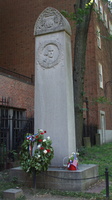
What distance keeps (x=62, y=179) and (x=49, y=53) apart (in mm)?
3609

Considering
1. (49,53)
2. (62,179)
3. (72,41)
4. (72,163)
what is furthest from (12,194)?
(72,41)

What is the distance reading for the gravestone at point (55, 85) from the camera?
22.7 ft

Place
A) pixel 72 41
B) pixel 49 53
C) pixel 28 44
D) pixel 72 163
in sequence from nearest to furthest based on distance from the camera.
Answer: pixel 72 163 → pixel 49 53 → pixel 72 41 → pixel 28 44

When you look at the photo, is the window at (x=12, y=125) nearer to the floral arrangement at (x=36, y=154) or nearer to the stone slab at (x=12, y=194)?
the floral arrangement at (x=36, y=154)

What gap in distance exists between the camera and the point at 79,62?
11.9 m

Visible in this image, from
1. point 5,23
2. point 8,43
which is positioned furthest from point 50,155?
point 5,23

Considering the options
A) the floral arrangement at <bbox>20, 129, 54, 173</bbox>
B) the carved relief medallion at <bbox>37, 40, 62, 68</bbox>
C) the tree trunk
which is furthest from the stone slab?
the tree trunk

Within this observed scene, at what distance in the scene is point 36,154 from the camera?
6.02 metres

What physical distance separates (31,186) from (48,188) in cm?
51

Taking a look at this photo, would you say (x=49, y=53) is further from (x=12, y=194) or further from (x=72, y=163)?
(x=12, y=194)

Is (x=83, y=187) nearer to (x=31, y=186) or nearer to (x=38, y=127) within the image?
(x=31, y=186)

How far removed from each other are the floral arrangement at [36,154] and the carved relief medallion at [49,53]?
2.22 metres

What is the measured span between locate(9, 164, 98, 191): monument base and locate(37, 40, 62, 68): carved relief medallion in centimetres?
304

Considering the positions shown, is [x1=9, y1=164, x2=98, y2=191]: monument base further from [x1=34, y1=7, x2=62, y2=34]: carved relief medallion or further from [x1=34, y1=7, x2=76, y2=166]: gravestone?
[x1=34, y1=7, x2=62, y2=34]: carved relief medallion
